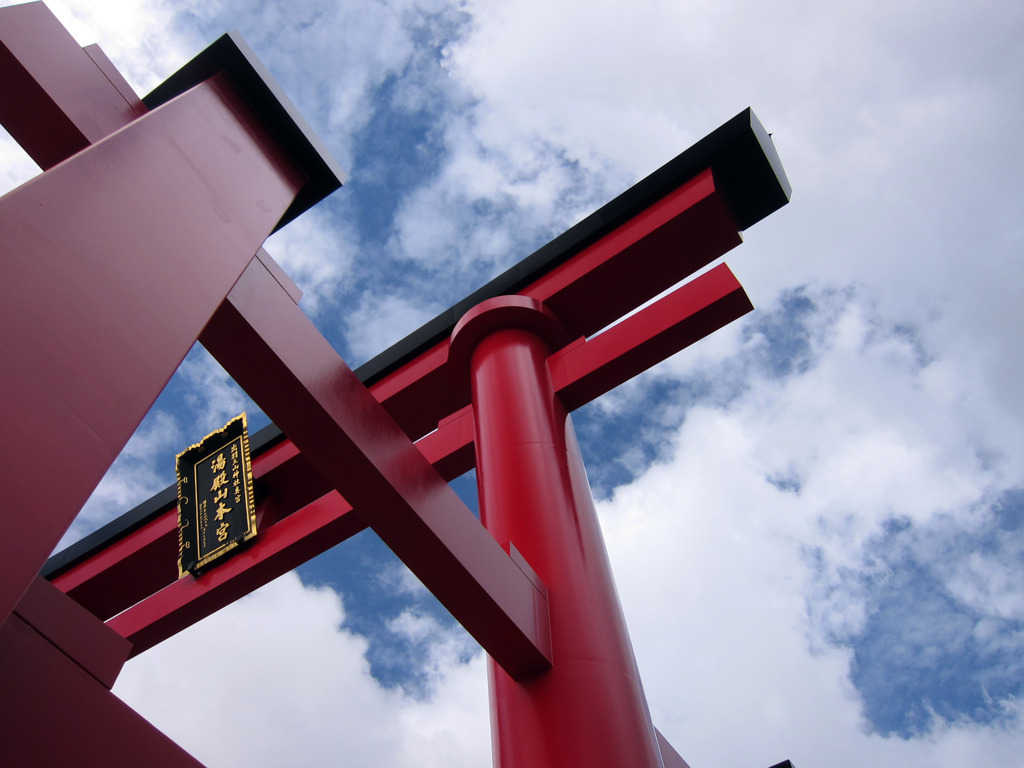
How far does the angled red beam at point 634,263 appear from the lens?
4.22 meters

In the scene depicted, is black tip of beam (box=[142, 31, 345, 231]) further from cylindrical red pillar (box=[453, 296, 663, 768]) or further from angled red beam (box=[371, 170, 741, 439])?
angled red beam (box=[371, 170, 741, 439])

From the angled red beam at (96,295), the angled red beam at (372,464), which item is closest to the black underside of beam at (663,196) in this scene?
the angled red beam at (372,464)

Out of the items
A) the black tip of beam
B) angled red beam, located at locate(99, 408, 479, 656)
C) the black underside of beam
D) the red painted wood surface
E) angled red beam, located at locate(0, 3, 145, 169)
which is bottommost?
the red painted wood surface

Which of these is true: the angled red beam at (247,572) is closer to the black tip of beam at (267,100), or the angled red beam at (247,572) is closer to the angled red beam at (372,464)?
the angled red beam at (372,464)

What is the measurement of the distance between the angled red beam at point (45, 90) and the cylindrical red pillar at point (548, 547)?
2.11m

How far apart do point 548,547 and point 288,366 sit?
1.45 m

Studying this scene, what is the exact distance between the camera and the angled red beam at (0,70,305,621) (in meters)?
0.89

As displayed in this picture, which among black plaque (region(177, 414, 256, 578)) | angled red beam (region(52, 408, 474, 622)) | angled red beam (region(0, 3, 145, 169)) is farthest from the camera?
black plaque (region(177, 414, 256, 578))

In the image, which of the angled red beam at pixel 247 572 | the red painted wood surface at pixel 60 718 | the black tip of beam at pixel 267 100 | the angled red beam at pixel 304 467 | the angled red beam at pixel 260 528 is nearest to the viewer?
the red painted wood surface at pixel 60 718

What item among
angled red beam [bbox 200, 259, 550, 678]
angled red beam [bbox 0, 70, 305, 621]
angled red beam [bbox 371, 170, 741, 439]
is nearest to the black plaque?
angled red beam [bbox 371, 170, 741, 439]

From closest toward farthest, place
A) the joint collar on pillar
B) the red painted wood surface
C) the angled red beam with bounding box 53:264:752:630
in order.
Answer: the red painted wood surface < the angled red beam with bounding box 53:264:752:630 < the joint collar on pillar

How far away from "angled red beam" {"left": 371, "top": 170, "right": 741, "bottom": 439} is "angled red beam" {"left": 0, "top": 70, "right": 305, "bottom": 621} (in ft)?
9.85

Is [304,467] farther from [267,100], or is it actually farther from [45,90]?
[45,90]

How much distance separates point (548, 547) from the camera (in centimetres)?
297
